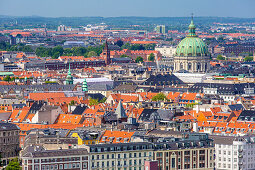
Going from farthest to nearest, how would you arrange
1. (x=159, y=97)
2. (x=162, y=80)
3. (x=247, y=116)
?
(x=162, y=80) → (x=159, y=97) → (x=247, y=116)

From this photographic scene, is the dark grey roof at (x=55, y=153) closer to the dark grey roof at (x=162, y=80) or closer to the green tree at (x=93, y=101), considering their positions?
the green tree at (x=93, y=101)

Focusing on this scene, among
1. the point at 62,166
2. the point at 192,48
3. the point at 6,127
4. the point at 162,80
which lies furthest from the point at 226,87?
the point at 62,166

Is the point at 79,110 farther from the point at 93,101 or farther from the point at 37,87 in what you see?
the point at 37,87

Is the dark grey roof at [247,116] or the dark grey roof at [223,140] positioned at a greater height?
the dark grey roof at [223,140]

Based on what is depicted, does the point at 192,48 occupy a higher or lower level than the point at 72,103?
higher

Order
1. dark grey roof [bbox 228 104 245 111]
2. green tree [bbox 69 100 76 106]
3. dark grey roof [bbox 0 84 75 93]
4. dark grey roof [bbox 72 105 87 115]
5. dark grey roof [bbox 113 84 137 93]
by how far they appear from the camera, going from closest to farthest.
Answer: dark grey roof [bbox 72 105 87 115]
dark grey roof [bbox 228 104 245 111]
green tree [bbox 69 100 76 106]
dark grey roof [bbox 0 84 75 93]
dark grey roof [bbox 113 84 137 93]

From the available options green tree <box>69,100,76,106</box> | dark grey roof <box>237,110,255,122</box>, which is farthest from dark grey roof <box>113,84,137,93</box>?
dark grey roof <box>237,110,255,122</box>

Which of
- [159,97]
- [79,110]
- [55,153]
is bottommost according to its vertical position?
[159,97]

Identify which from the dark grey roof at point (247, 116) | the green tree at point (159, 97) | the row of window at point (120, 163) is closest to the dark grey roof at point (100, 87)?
the green tree at point (159, 97)

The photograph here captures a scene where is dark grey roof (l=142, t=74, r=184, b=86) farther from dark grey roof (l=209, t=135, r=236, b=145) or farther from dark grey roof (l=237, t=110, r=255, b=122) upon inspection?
dark grey roof (l=209, t=135, r=236, b=145)

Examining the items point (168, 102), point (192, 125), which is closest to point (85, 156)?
point (192, 125)

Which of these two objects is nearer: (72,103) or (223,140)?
(223,140)
